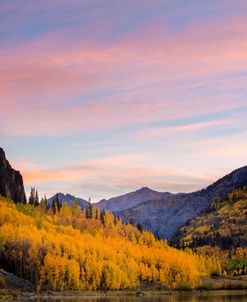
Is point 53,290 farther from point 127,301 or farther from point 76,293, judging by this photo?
point 127,301

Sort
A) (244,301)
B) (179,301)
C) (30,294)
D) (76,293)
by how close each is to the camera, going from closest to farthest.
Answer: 1. (244,301)
2. (179,301)
3. (30,294)
4. (76,293)

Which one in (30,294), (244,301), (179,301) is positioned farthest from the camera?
(30,294)

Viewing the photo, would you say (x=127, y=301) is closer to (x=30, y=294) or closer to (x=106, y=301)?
(x=106, y=301)

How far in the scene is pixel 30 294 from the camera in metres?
181

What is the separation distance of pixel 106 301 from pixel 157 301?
1377 cm

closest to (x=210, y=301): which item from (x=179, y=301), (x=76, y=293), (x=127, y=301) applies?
(x=179, y=301)

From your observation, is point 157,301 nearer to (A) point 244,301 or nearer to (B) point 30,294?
(A) point 244,301

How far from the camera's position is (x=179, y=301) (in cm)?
15562

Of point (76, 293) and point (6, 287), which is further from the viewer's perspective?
point (76, 293)

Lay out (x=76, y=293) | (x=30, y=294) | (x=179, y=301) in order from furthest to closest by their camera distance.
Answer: (x=76, y=293), (x=30, y=294), (x=179, y=301)

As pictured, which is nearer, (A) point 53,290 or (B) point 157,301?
(B) point 157,301

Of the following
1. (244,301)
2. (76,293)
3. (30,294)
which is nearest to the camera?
(244,301)

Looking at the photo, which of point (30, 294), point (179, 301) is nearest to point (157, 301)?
point (179, 301)

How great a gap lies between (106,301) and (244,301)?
3592cm
